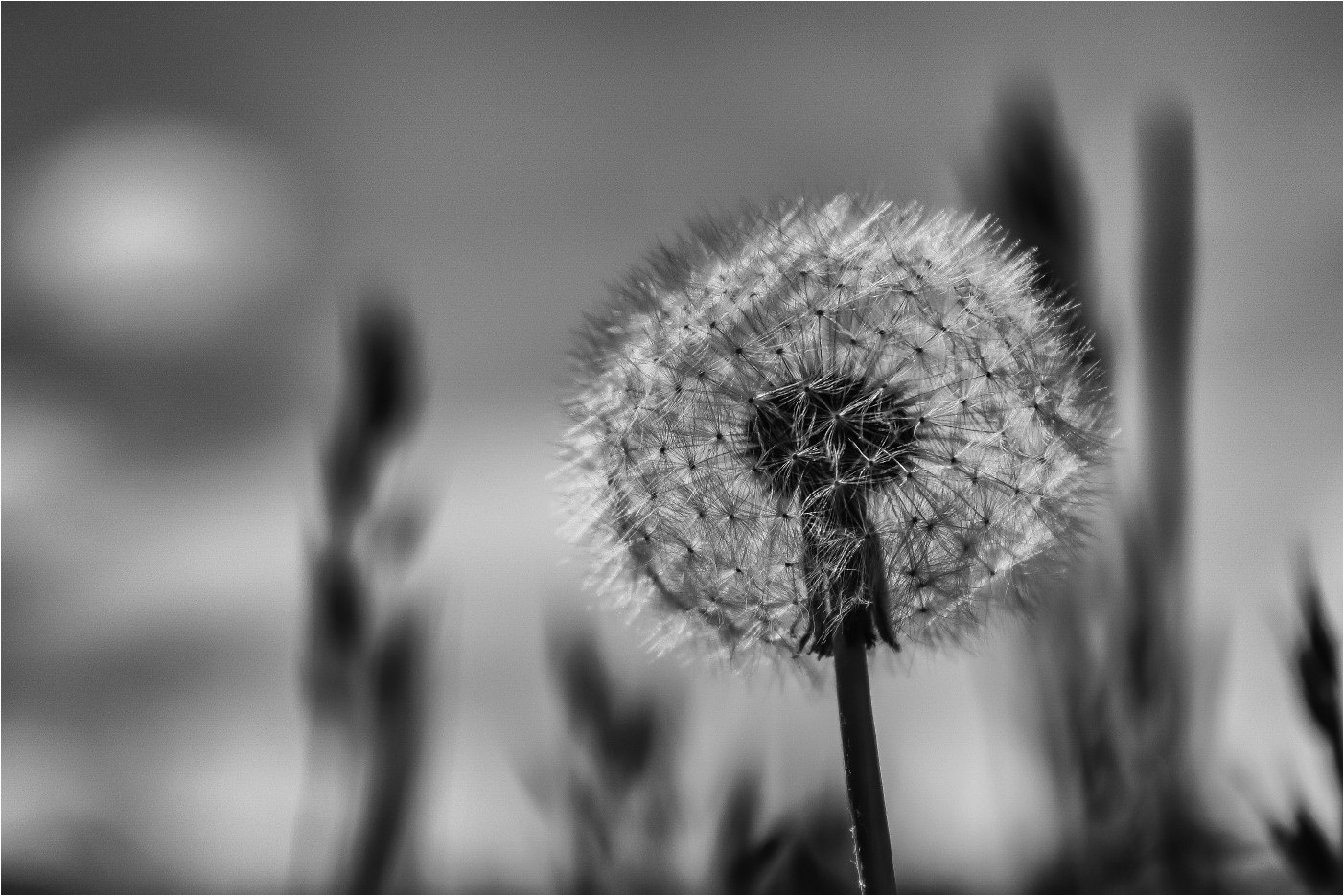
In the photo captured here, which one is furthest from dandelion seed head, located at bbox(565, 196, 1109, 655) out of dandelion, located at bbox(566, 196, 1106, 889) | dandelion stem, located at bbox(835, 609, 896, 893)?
dandelion stem, located at bbox(835, 609, 896, 893)

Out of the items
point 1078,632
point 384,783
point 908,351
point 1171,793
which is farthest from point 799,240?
point 384,783

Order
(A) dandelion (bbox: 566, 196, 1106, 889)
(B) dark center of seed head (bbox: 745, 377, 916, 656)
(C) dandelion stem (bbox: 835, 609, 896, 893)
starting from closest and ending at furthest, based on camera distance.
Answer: (C) dandelion stem (bbox: 835, 609, 896, 893) → (B) dark center of seed head (bbox: 745, 377, 916, 656) → (A) dandelion (bbox: 566, 196, 1106, 889)

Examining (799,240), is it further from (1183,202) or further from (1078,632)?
(1078,632)

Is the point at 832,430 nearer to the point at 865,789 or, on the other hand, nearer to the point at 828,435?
the point at 828,435

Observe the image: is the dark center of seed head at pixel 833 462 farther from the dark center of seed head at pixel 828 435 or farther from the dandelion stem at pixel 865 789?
the dandelion stem at pixel 865 789

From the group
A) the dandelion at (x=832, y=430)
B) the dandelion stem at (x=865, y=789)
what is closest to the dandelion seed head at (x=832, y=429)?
the dandelion at (x=832, y=430)

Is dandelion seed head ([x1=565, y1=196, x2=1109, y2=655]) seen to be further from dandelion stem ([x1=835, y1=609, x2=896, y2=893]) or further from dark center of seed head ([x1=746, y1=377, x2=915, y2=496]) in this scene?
dandelion stem ([x1=835, y1=609, x2=896, y2=893])

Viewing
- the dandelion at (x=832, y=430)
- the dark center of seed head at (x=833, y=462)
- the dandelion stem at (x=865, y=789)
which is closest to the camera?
the dandelion stem at (x=865, y=789)
